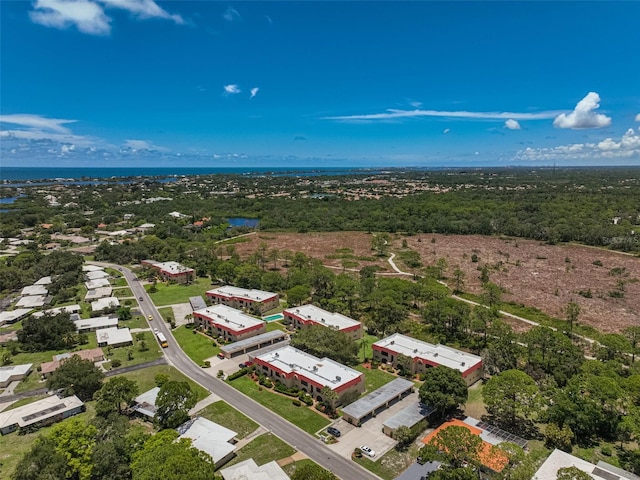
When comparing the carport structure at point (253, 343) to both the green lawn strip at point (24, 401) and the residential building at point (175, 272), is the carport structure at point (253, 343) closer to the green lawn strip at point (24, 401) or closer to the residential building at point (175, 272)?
the green lawn strip at point (24, 401)

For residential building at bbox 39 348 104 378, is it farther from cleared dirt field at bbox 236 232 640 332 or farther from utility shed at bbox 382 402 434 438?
cleared dirt field at bbox 236 232 640 332

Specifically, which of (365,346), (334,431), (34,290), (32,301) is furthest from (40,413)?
(34,290)

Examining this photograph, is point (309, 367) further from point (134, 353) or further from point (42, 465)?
point (42, 465)

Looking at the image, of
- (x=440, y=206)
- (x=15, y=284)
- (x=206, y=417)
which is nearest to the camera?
(x=206, y=417)

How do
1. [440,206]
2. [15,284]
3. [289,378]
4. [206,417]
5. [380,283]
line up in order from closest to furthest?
1. [206,417]
2. [289,378]
3. [380,283]
4. [15,284]
5. [440,206]

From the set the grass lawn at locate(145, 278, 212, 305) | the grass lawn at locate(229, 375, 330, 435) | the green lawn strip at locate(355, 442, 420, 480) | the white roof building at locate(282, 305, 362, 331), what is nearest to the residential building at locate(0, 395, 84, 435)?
the grass lawn at locate(229, 375, 330, 435)

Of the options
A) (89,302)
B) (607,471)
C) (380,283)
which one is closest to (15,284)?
(89,302)

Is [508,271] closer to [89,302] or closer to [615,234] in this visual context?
[615,234]
